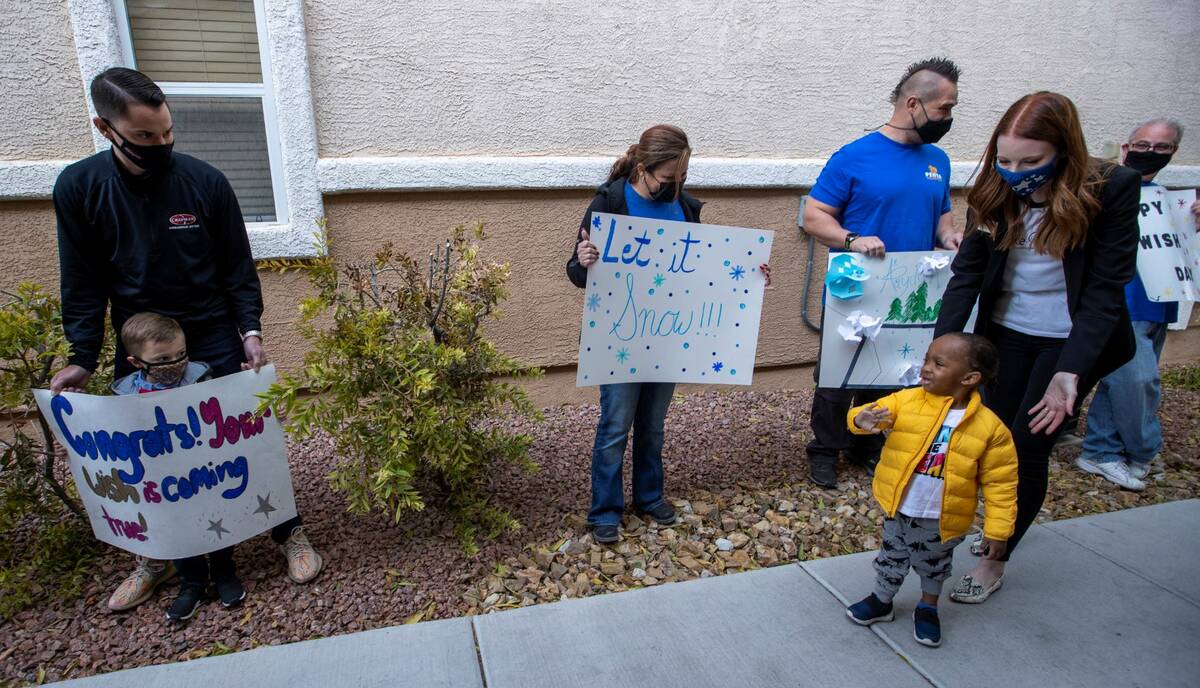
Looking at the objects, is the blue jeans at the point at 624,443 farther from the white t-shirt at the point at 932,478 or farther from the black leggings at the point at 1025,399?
the black leggings at the point at 1025,399

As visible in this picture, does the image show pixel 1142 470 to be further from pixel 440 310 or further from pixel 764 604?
A: pixel 440 310

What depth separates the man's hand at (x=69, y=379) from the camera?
2172 mm

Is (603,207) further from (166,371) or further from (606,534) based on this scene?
(166,371)

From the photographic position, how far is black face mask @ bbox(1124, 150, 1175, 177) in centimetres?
323

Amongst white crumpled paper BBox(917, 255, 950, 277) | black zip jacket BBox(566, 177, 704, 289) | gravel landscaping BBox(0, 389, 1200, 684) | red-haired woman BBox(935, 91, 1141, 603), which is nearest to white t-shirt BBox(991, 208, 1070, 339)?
red-haired woman BBox(935, 91, 1141, 603)

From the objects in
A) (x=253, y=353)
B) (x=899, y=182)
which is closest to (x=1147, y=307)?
(x=899, y=182)

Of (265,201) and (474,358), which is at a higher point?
(265,201)

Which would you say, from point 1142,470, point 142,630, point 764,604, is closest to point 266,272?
point 142,630

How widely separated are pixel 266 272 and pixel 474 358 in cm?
180

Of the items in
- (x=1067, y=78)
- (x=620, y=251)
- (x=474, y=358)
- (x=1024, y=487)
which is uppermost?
(x=1067, y=78)

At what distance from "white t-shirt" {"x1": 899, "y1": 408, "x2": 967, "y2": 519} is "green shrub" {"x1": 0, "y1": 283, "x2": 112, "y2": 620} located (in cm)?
276

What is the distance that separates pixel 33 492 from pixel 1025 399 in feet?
11.8

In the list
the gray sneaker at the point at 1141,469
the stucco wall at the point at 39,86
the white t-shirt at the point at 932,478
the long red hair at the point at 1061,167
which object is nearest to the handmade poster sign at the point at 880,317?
the long red hair at the point at 1061,167

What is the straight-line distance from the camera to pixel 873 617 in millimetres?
2355
